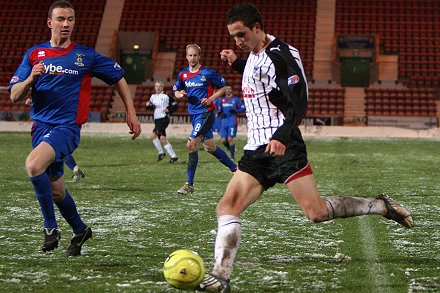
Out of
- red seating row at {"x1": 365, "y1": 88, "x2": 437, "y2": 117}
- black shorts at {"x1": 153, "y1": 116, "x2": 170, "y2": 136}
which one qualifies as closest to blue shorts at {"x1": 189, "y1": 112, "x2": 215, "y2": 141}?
black shorts at {"x1": 153, "y1": 116, "x2": 170, "y2": 136}

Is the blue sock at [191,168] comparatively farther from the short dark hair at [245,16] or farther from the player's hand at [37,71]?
the short dark hair at [245,16]

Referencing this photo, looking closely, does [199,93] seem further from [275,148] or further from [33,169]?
[275,148]

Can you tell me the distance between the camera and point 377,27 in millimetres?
40812

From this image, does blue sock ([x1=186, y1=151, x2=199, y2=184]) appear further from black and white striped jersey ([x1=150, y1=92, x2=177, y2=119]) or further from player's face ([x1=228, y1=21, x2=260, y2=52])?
black and white striped jersey ([x1=150, y1=92, x2=177, y2=119])

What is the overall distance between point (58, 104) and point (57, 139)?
0.34 metres

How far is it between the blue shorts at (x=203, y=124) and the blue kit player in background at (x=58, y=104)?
611cm

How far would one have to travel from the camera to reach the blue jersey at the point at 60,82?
668cm

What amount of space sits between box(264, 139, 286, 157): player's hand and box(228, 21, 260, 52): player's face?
775 millimetres

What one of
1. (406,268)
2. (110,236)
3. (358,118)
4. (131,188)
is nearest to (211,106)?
(131,188)

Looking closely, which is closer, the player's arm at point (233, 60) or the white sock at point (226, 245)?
the white sock at point (226, 245)

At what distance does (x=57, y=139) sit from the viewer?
6500 mm

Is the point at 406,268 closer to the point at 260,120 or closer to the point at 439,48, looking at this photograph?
the point at 260,120

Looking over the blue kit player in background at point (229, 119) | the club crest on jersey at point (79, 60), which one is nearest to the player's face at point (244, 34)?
the club crest on jersey at point (79, 60)

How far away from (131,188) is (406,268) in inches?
271
